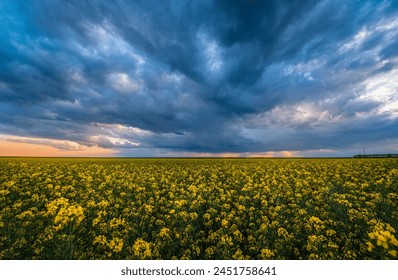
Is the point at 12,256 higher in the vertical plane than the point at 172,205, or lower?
lower

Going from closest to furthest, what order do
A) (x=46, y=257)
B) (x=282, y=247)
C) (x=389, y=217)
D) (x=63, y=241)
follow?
(x=63, y=241) → (x=46, y=257) → (x=282, y=247) → (x=389, y=217)

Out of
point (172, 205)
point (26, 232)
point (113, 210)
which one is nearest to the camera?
point (26, 232)

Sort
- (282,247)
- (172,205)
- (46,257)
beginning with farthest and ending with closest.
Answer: (172,205), (282,247), (46,257)

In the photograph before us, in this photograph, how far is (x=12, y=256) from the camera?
7141mm

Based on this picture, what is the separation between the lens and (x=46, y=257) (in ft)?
22.4

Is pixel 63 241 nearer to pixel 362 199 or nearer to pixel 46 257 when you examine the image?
pixel 46 257

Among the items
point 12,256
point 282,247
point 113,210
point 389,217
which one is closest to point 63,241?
point 12,256

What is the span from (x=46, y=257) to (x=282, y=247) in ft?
25.4
